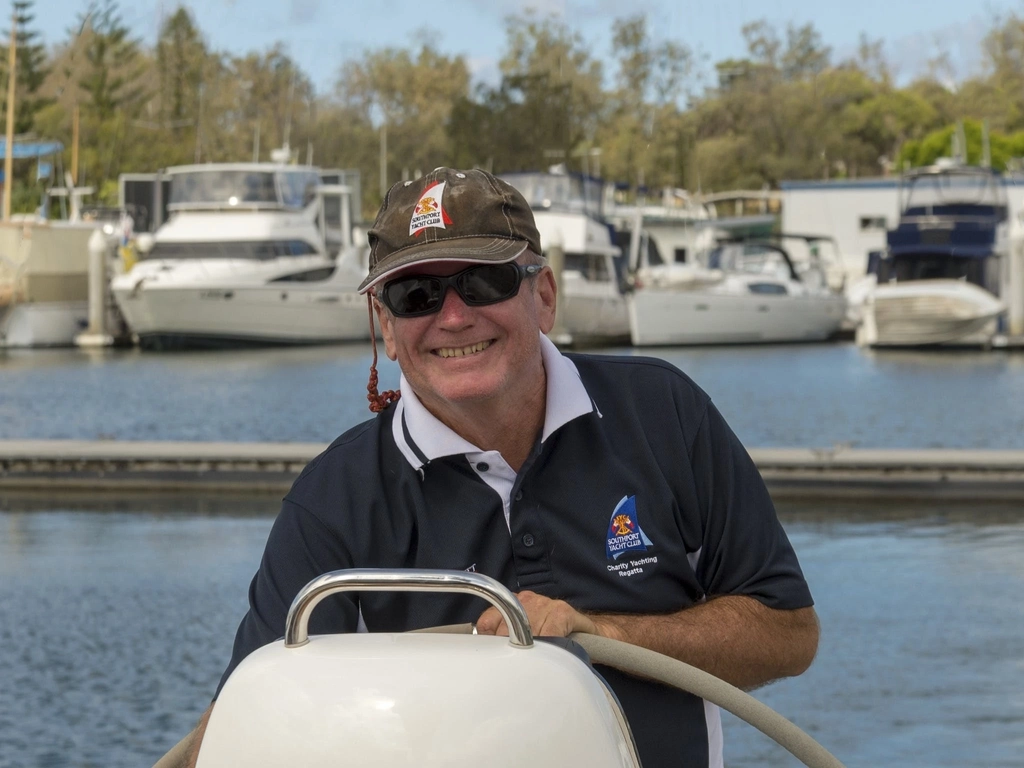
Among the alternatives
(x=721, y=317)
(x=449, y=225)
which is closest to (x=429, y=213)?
(x=449, y=225)

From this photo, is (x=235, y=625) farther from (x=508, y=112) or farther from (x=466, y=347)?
(x=508, y=112)

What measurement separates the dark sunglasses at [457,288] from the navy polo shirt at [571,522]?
20 centimetres

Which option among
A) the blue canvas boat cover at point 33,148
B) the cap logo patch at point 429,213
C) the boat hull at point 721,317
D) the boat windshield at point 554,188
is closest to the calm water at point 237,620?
the cap logo patch at point 429,213

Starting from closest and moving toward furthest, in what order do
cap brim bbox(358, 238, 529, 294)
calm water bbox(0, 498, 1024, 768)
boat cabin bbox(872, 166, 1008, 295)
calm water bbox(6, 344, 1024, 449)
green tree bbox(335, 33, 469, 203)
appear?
cap brim bbox(358, 238, 529, 294)
calm water bbox(0, 498, 1024, 768)
calm water bbox(6, 344, 1024, 449)
boat cabin bbox(872, 166, 1008, 295)
green tree bbox(335, 33, 469, 203)

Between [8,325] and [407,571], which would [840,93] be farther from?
[407,571]

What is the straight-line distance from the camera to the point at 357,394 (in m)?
28.4

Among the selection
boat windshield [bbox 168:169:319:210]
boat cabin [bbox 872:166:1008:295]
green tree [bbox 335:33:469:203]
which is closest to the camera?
boat cabin [bbox 872:166:1008:295]

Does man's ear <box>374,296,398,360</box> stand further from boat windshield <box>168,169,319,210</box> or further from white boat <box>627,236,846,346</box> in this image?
boat windshield <box>168,169,319,210</box>

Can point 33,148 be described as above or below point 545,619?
above

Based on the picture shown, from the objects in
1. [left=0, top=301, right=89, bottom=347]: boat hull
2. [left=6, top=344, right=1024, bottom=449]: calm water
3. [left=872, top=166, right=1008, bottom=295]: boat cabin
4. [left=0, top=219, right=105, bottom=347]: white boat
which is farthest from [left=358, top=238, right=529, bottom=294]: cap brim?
[left=0, top=301, right=89, bottom=347]: boat hull

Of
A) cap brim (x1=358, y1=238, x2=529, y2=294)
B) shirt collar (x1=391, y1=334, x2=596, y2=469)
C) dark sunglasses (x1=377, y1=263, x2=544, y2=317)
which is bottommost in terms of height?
shirt collar (x1=391, y1=334, x2=596, y2=469)

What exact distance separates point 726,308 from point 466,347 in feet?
138

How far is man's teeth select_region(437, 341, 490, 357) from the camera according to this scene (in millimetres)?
2852

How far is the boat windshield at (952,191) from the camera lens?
43.9 meters
